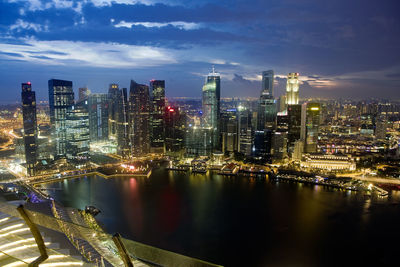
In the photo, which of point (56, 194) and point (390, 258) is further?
point (56, 194)

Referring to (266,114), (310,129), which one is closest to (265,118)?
(266,114)

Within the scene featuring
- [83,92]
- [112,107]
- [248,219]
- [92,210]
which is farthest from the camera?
[83,92]

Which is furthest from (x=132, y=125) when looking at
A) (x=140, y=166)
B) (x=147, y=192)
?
(x=147, y=192)

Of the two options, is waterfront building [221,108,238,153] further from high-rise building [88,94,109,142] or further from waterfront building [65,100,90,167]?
high-rise building [88,94,109,142]

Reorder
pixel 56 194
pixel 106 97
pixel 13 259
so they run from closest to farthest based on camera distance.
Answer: pixel 13 259 < pixel 56 194 < pixel 106 97

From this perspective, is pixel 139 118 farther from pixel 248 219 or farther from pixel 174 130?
pixel 248 219

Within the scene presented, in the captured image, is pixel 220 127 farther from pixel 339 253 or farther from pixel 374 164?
pixel 339 253

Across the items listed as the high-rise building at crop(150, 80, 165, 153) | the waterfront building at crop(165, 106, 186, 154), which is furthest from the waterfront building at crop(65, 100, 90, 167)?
the waterfront building at crop(165, 106, 186, 154)
